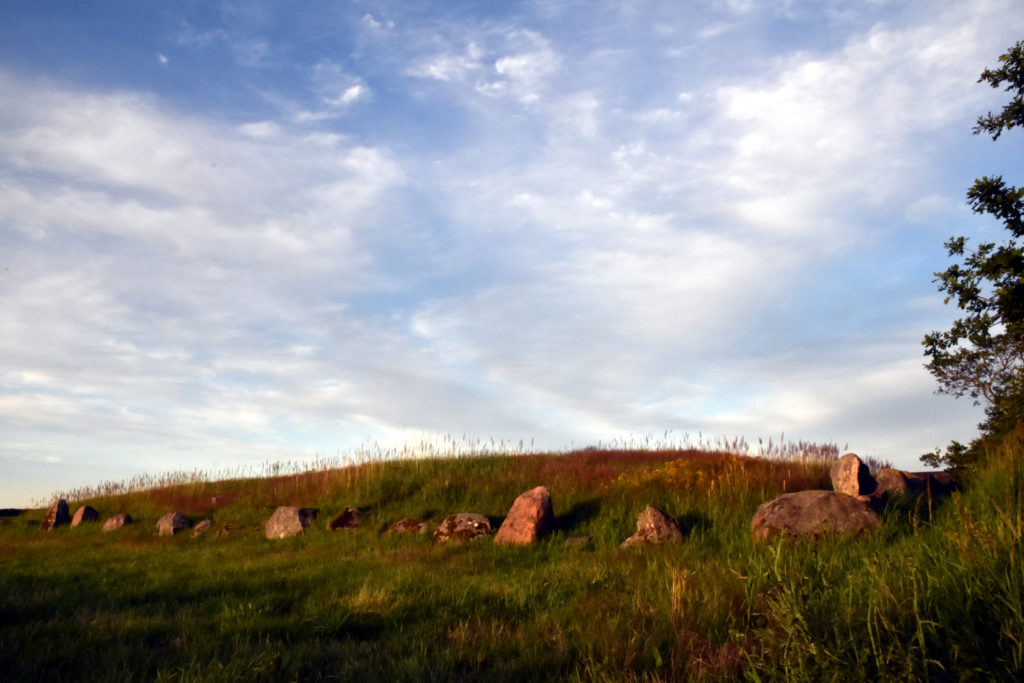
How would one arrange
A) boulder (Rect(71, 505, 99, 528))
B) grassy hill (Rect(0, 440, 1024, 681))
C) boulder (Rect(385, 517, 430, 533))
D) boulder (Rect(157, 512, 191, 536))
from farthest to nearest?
1. boulder (Rect(71, 505, 99, 528))
2. boulder (Rect(157, 512, 191, 536))
3. boulder (Rect(385, 517, 430, 533))
4. grassy hill (Rect(0, 440, 1024, 681))

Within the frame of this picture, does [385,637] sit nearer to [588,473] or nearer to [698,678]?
[698,678]

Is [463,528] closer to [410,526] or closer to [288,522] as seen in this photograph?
[410,526]

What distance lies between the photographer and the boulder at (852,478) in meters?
12.5

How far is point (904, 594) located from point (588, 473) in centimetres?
1166

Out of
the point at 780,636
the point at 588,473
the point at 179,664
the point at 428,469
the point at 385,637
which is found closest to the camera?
the point at 780,636

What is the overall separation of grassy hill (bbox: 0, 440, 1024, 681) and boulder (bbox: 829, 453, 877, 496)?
88 cm

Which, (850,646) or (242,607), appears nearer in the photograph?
(850,646)

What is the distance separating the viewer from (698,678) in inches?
171

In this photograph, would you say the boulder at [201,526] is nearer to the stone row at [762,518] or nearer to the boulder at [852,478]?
the stone row at [762,518]

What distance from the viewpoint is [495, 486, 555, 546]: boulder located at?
11.6 meters

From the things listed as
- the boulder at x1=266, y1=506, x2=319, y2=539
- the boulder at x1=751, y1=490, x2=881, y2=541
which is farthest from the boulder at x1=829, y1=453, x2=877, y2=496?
the boulder at x1=266, y1=506, x2=319, y2=539

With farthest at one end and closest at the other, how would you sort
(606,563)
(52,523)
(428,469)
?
(52,523) → (428,469) → (606,563)

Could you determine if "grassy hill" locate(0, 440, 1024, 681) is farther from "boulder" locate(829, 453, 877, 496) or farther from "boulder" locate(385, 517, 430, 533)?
"boulder" locate(829, 453, 877, 496)

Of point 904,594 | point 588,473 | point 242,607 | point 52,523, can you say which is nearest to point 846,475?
point 588,473
